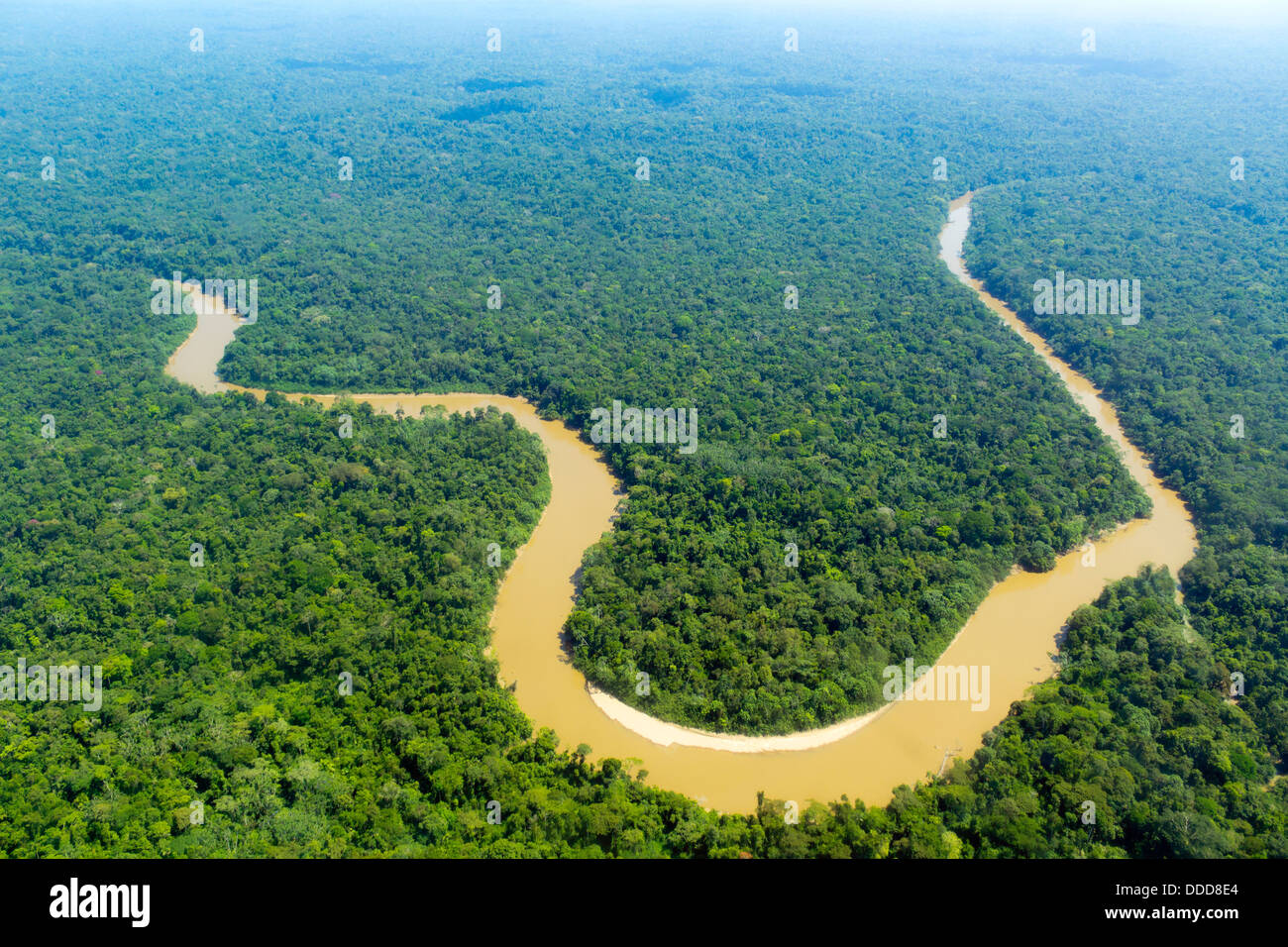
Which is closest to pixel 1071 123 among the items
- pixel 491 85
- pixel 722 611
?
pixel 491 85

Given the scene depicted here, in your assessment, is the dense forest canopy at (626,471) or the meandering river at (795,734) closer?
the dense forest canopy at (626,471)

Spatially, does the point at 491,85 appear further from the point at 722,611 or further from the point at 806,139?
the point at 722,611

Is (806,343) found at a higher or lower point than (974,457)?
higher

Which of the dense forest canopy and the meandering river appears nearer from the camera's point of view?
the dense forest canopy

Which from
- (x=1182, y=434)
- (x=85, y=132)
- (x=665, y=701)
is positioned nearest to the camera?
(x=665, y=701)

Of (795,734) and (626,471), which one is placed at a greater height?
(626,471)
